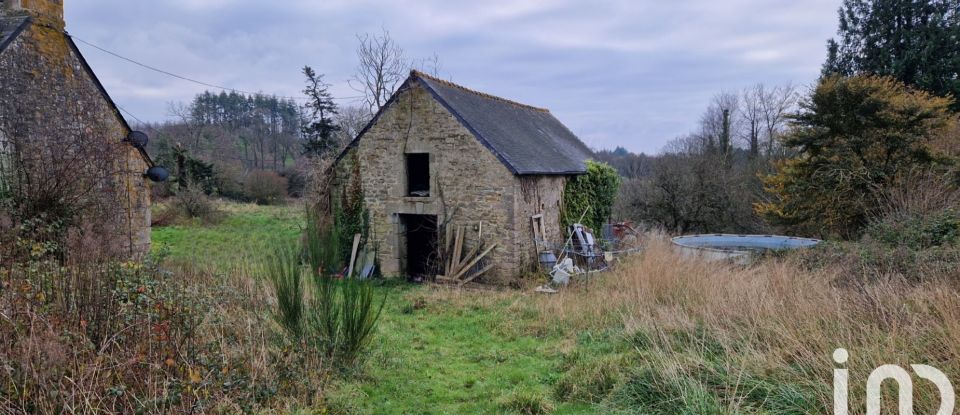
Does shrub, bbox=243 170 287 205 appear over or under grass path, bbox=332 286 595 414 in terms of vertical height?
over

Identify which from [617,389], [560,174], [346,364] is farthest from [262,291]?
[560,174]

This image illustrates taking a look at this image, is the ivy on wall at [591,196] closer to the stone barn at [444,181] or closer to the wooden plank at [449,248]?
the stone barn at [444,181]

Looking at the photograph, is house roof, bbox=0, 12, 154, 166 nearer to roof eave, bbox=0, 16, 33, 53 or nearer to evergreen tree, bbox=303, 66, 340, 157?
roof eave, bbox=0, 16, 33, 53

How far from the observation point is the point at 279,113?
54031mm

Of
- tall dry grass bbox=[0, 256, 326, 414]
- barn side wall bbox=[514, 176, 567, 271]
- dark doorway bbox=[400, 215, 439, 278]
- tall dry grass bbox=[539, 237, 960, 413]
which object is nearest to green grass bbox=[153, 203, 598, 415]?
tall dry grass bbox=[0, 256, 326, 414]

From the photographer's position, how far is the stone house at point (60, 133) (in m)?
7.65

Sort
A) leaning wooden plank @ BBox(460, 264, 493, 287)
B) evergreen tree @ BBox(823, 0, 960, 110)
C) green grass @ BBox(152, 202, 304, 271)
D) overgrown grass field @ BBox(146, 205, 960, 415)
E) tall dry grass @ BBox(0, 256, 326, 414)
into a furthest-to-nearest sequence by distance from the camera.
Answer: evergreen tree @ BBox(823, 0, 960, 110) < green grass @ BBox(152, 202, 304, 271) < leaning wooden plank @ BBox(460, 264, 493, 287) < overgrown grass field @ BBox(146, 205, 960, 415) < tall dry grass @ BBox(0, 256, 326, 414)

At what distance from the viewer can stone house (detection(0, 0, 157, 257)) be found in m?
7.65

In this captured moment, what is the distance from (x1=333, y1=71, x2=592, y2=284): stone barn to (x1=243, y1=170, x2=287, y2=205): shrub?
60.7ft

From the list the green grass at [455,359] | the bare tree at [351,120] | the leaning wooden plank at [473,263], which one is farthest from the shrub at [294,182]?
the green grass at [455,359]

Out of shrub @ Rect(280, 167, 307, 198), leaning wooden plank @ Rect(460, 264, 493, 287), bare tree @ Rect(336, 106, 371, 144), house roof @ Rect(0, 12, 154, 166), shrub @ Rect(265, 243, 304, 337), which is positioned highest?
Answer: bare tree @ Rect(336, 106, 371, 144)

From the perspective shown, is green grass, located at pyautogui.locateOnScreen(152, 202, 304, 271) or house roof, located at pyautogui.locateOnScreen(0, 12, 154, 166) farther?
green grass, located at pyautogui.locateOnScreen(152, 202, 304, 271)

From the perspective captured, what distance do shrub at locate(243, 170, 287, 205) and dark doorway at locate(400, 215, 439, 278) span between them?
1930 cm

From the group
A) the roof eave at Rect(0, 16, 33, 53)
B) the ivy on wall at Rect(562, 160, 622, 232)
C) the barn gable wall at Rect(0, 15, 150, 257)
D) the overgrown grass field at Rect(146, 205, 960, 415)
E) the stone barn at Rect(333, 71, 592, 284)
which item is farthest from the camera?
the ivy on wall at Rect(562, 160, 622, 232)
